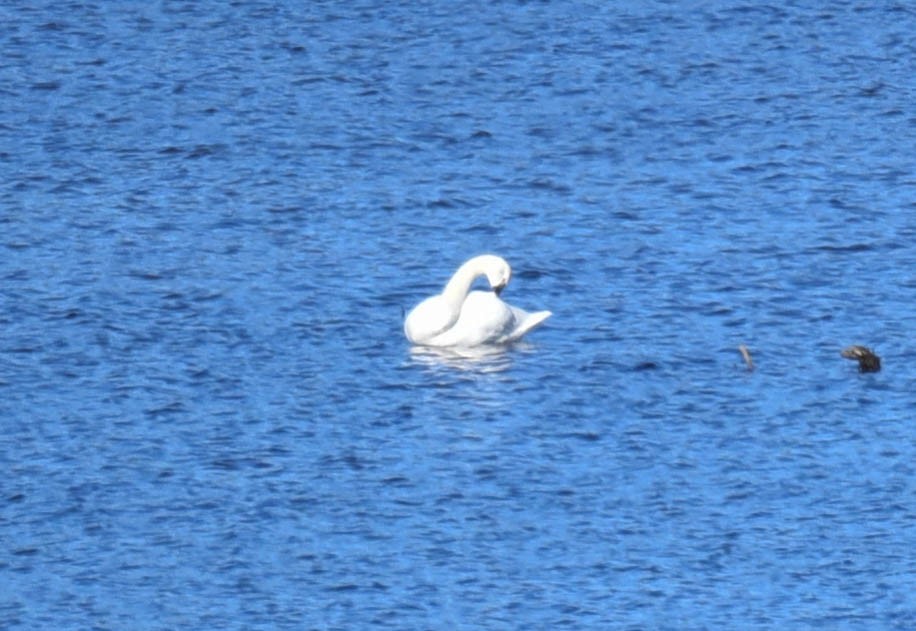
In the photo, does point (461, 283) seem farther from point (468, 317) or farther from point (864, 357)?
point (864, 357)

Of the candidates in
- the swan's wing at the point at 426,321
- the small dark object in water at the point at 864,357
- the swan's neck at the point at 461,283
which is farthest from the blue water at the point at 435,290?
the swan's neck at the point at 461,283

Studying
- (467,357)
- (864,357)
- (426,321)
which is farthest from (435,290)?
(864,357)

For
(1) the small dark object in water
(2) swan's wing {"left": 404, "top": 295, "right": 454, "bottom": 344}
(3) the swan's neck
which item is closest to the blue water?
(1) the small dark object in water

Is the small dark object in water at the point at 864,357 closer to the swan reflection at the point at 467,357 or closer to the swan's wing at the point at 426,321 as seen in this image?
the swan reflection at the point at 467,357

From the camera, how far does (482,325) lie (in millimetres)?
20297

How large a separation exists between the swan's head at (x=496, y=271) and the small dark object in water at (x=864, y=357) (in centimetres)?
300

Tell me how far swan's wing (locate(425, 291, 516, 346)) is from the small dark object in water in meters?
2.64

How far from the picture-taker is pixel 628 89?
27000 mm

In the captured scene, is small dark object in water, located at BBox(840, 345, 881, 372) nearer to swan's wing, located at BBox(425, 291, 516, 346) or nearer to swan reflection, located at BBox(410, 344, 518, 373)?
swan reflection, located at BBox(410, 344, 518, 373)

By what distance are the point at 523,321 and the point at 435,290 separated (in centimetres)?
137

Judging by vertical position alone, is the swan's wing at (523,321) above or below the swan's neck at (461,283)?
below

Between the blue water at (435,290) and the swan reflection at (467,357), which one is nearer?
the blue water at (435,290)

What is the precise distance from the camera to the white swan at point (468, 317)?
20.0 metres

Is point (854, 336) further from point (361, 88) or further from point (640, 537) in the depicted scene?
point (361, 88)
